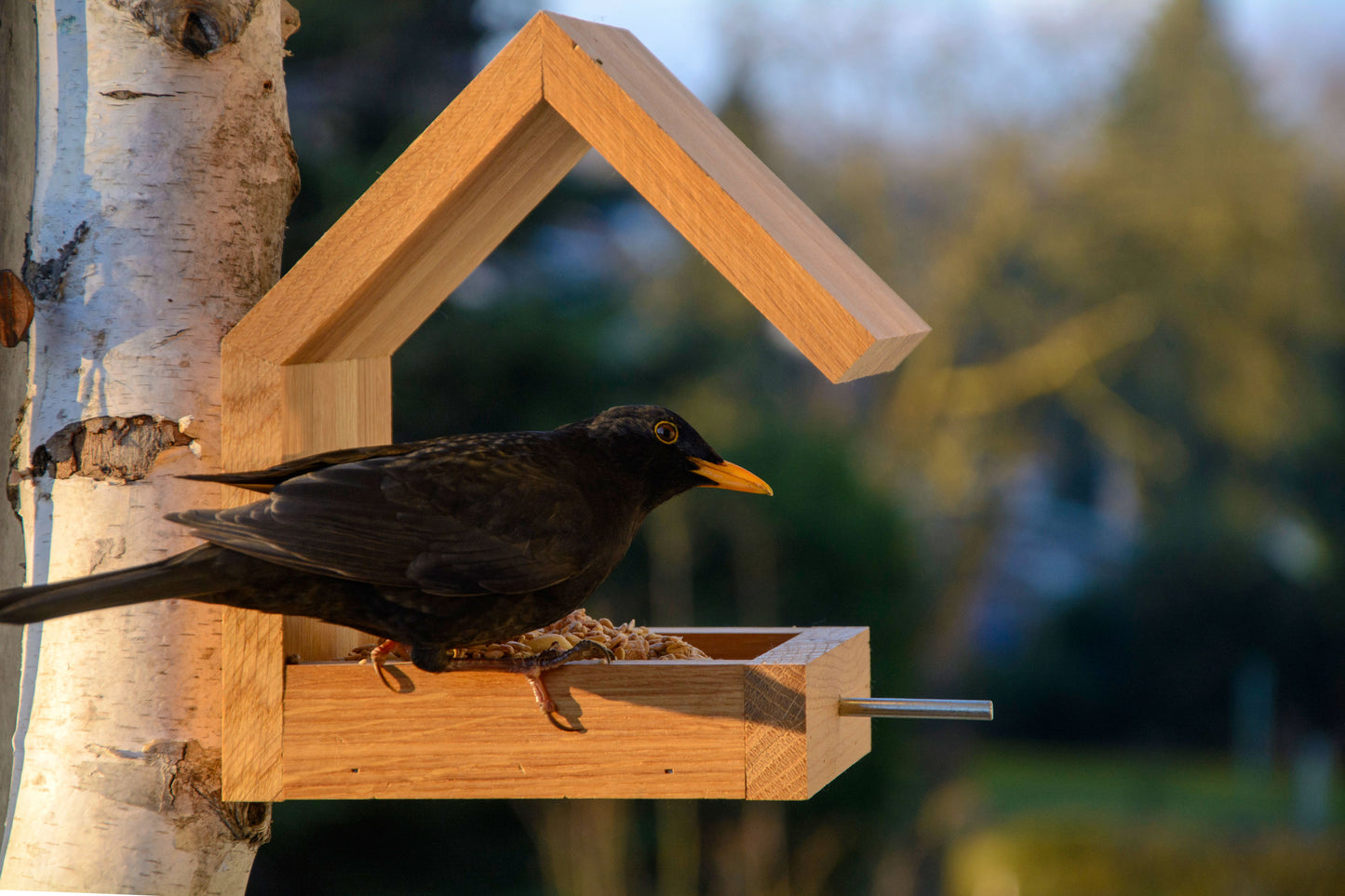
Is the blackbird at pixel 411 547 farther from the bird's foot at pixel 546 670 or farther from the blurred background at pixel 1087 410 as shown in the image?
the blurred background at pixel 1087 410

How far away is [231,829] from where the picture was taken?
5.65ft

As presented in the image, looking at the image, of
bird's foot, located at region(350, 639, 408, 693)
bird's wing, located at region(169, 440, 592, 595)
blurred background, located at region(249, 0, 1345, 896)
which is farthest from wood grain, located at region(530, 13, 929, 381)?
blurred background, located at region(249, 0, 1345, 896)

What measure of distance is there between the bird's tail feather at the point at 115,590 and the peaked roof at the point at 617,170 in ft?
1.23

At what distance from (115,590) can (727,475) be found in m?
0.84

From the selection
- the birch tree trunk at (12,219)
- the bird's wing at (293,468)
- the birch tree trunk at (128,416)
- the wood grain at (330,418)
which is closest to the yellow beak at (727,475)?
the bird's wing at (293,468)

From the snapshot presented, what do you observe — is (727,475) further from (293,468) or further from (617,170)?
(293,468)

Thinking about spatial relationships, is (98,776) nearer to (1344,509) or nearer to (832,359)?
(832,359)

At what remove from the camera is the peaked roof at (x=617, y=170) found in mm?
1483

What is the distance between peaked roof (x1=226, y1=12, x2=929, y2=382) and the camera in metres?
1.48

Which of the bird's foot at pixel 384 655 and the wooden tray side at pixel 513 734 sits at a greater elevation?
the bird's foot at pixel 384 655

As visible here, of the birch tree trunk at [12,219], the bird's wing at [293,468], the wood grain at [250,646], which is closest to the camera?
the bird's wing at [293,468]

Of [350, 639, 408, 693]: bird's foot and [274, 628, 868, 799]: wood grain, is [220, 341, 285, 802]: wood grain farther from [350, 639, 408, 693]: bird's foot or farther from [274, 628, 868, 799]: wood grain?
[350, 639, 408, 693]: bird's foot

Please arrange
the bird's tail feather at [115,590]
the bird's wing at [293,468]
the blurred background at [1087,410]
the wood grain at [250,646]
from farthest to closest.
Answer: the blurred background at [1087,410], the wood grain at [250,646], the bird's wing at [293,468], the bird's tail feather at [115,590]

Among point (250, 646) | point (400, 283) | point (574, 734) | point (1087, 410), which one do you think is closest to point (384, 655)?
point (250, 646)
